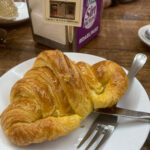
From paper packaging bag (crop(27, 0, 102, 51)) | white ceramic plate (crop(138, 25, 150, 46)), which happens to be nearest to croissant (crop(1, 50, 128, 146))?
paper packaging bag (crop(27, 0, 102, 51))

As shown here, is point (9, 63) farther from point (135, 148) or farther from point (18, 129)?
point (135, 148)

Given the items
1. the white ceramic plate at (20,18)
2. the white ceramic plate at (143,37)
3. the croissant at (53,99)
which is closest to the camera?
the croissant at (53,99)

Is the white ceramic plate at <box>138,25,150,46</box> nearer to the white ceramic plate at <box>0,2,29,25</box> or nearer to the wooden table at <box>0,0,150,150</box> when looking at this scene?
the wooden table at <box>0,0,150,150</box>

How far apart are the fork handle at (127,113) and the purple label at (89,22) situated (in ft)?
1.51

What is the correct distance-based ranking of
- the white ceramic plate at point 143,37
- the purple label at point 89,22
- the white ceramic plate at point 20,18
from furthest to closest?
the white ceramic plate at point 20,18 < the white ceramic plate at point 143,37 < the purple label at point 89,22

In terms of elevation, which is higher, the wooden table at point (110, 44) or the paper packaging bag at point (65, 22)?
the paper packaging bag at point (65, 22)

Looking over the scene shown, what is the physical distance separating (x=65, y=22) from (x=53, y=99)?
0.36 meters

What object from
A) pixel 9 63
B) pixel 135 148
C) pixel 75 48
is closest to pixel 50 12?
pixel 75 48

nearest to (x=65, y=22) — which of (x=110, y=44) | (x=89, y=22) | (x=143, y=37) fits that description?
(x=89, y=22)

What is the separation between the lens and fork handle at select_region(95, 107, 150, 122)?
2.03 ft

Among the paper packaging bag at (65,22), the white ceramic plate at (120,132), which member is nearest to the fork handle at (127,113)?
the white ceramic plate at (120,132)

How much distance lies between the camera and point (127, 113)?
0.65 meters

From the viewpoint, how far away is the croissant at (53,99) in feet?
1.85

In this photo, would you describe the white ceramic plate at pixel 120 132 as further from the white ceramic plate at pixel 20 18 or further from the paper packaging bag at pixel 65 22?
the white ceramic plate at pixel 20 18
